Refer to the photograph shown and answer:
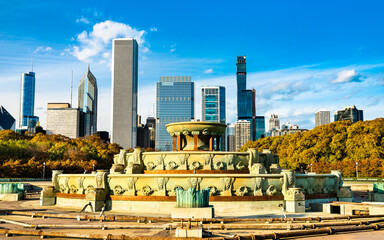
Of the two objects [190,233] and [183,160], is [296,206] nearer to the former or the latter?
[183,160]

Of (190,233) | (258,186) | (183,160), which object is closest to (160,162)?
(183,160)

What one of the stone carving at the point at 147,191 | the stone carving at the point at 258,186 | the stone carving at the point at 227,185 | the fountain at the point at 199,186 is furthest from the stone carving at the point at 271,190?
the stone carving at the point at 147,191

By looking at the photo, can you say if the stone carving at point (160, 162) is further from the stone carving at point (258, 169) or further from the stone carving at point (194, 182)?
the stone carving at point (258, 169)

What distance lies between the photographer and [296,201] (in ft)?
69.4

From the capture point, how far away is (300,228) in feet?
51.2

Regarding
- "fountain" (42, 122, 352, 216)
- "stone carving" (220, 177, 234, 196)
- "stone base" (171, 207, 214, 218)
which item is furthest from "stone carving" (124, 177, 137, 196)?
"stone base" (171, 207, 214, 218)

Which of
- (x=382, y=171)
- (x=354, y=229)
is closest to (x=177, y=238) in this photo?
(x=354, y=229)

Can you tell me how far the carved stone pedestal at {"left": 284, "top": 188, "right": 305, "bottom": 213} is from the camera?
2114cm

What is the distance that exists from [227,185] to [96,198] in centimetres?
800

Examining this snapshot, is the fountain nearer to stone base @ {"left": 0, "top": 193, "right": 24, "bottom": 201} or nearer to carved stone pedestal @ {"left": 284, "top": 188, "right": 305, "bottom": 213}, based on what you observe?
carved stone pedestal @ {"left": 284, "top": 188, "right": 305, "bottom": 213}

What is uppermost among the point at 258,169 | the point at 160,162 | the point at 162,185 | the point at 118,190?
the point at 160,162

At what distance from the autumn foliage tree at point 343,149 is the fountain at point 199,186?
40532 millimetres

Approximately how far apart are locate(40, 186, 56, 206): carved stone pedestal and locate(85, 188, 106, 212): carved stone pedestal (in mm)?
4812

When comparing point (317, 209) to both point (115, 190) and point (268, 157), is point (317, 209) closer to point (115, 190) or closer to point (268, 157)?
point (268, 157)
